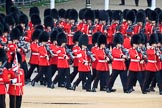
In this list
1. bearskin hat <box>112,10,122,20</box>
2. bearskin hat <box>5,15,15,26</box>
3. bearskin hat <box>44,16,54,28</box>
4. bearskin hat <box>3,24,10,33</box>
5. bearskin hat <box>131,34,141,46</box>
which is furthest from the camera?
bearskin hat <box>112,10,122,20</box>

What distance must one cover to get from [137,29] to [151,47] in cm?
401

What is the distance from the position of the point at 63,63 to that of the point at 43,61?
46cm

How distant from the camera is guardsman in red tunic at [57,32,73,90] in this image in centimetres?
1673

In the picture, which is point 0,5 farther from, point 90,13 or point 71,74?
point 71,74

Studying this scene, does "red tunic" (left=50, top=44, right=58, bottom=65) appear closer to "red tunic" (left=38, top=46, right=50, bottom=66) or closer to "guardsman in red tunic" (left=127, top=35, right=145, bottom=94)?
"red tunic" (left=38, top=46, right=50, bottom=66)

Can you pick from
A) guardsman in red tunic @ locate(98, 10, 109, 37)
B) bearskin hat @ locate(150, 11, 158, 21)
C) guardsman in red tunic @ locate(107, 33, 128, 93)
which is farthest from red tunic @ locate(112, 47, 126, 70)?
bearskin hat @ locate(150, 11, 158, 21)

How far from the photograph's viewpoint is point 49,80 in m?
17.0

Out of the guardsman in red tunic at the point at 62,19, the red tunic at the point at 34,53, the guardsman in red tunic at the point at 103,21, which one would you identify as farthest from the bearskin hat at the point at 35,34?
the guardsman in red tunic at the point at 103,21

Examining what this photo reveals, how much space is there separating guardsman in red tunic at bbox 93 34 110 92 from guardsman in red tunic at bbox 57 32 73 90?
0.66m

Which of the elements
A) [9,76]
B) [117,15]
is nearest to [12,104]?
[9,76]

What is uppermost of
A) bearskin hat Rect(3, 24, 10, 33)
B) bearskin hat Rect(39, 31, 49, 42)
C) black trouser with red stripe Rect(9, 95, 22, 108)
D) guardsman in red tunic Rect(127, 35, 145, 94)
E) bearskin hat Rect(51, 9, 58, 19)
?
bearskin hat Rect(51, 9, 58, 19)

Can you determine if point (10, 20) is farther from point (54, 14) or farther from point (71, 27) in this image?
point (54, 14)

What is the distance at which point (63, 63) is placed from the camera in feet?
55.0

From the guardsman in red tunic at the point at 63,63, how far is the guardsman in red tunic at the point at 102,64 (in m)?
0.66
